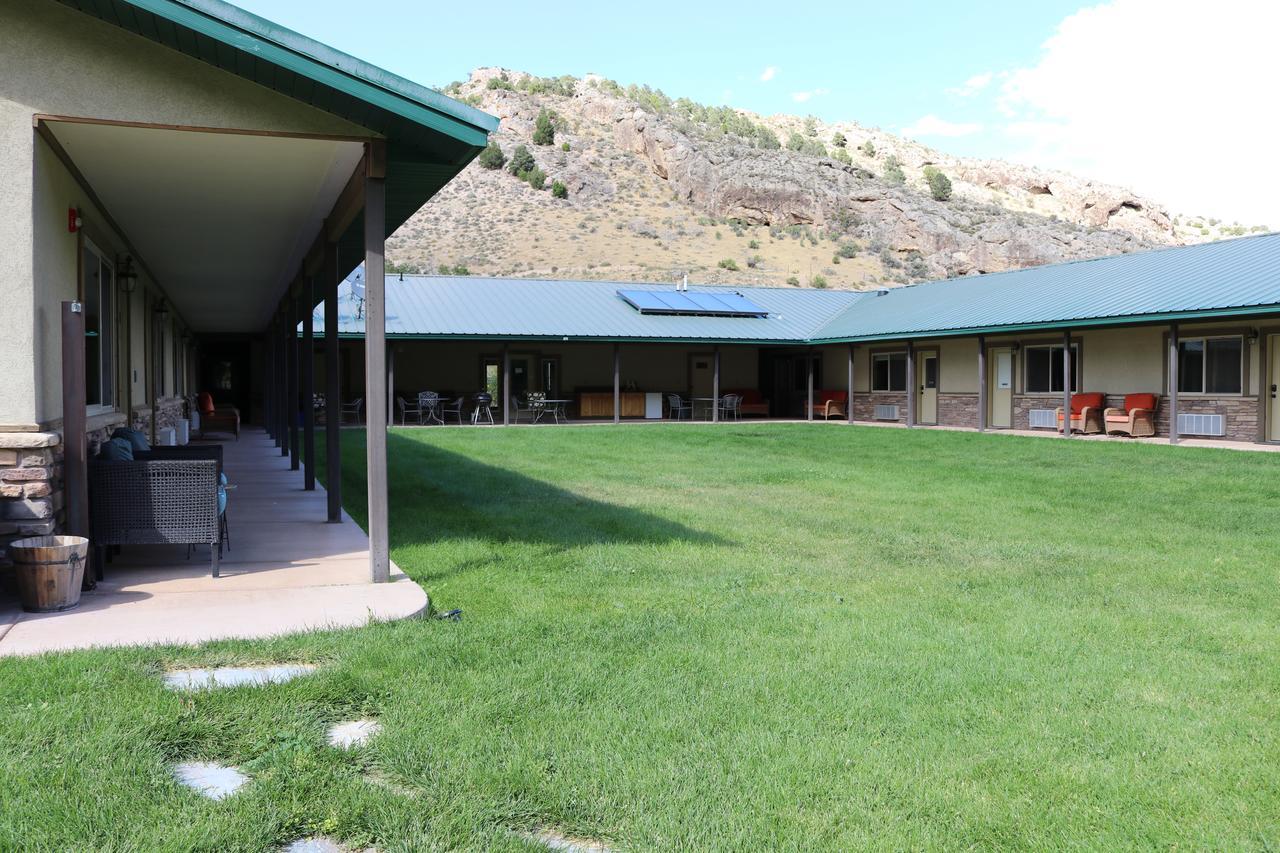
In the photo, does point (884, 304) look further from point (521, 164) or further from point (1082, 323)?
point (521, 164)

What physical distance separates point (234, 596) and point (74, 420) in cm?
134

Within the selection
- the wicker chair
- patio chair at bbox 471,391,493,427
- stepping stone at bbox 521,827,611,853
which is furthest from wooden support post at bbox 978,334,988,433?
stepping stone at bbox 521,827,611,853

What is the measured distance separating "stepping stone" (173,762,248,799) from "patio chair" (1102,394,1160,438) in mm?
18919

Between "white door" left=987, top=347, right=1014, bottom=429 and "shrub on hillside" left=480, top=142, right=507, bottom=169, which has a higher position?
"shrub on hillside" left=480, top=142, right=507, bottom=169

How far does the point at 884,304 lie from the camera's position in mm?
28078

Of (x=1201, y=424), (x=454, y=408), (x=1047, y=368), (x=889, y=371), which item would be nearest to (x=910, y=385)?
(x=889, y=371)

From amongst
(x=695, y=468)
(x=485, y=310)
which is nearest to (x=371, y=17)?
(x=485, y=310)

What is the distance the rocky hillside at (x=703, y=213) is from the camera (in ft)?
181

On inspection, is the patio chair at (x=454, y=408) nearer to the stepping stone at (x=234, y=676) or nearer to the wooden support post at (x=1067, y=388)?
the wooden support post at (x=1067, y=388)

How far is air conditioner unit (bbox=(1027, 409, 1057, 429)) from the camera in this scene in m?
21.2

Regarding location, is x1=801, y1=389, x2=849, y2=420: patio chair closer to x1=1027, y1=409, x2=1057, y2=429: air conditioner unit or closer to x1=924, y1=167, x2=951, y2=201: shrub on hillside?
x1=1027, y1=409, x2=1057, y2=429: air conditioner unit

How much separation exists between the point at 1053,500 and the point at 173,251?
963 centimetres

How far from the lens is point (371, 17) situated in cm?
4447

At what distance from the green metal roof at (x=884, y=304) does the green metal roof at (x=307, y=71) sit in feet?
45.7
